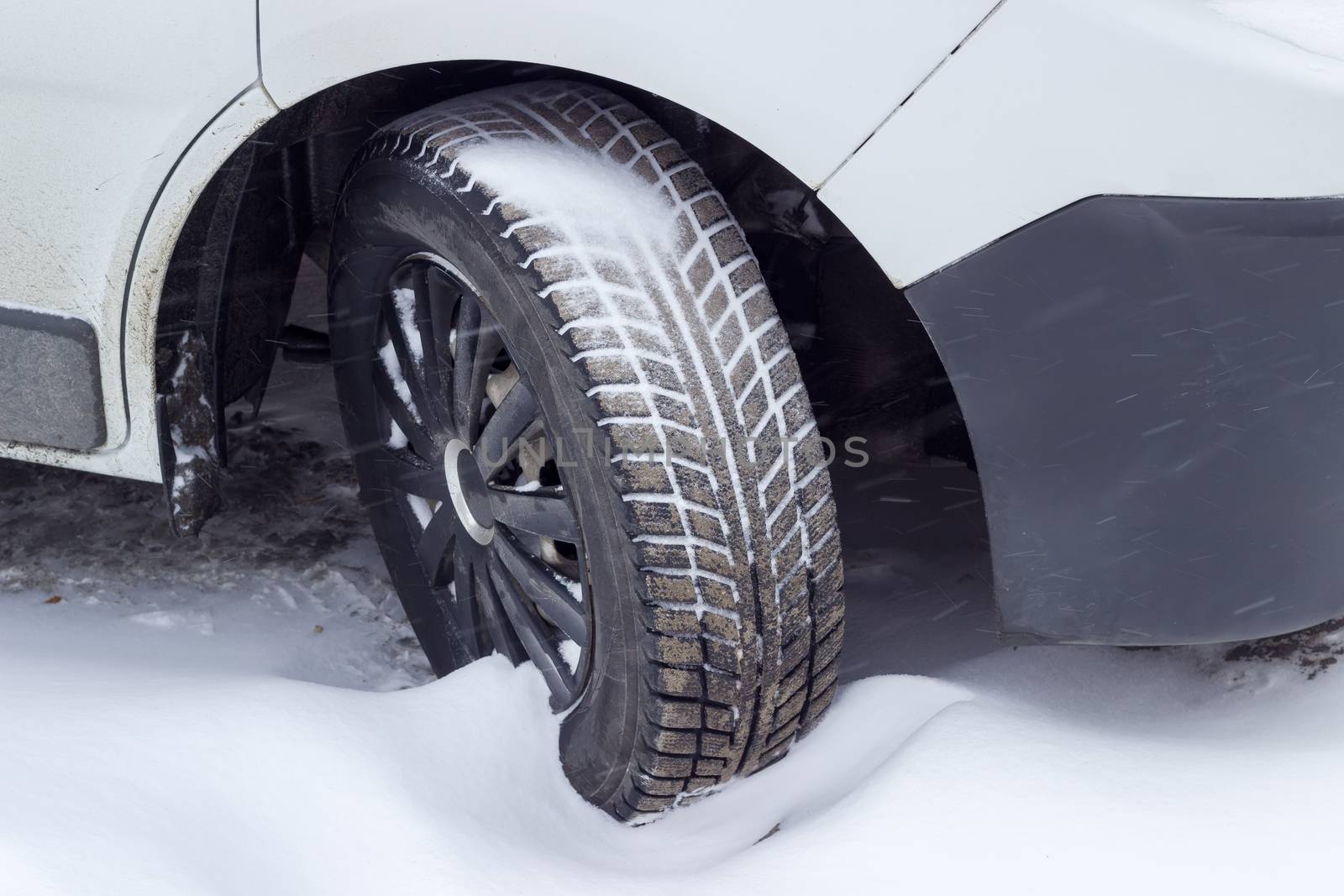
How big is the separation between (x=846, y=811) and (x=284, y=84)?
3.71 ft

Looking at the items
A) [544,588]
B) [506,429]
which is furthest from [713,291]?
[544,588]

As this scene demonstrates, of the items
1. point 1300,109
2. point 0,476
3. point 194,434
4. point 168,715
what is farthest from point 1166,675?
point 0,476

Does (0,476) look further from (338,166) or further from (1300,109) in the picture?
(1300,109)

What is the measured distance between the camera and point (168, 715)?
1558mm

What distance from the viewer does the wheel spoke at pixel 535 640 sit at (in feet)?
5.57

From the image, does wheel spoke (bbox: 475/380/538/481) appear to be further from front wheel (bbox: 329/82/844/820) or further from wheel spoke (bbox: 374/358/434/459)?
wheel spoke (bbox: 374/358/434/459)

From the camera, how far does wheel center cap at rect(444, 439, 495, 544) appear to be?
1773mm

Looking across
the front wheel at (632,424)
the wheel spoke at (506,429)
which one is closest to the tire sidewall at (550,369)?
the front wheel at (632,424)

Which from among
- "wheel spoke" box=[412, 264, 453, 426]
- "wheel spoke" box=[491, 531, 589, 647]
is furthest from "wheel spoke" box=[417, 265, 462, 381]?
"wheel spoke" box=[491, 531, 589, 647]

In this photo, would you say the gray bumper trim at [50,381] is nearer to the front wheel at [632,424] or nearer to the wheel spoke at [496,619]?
the front wheel at [632,424]

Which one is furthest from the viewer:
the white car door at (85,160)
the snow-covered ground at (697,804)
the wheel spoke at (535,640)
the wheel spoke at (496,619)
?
the wheel spoke at (496,619)

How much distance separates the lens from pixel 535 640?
175 centimetres

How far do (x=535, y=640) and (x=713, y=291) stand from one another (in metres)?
0.66

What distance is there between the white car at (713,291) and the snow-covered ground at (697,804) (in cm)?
10
